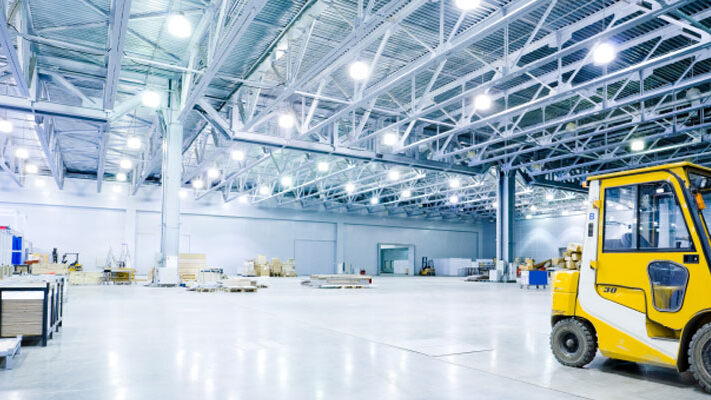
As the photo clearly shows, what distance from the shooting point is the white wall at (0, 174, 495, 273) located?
30.2 m

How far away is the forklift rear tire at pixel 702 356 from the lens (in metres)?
4.06

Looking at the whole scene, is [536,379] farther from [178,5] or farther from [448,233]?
[448,233]

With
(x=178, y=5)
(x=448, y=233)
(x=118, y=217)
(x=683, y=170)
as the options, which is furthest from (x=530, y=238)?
(x=683, y=170)

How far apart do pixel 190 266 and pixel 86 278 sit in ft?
20.2

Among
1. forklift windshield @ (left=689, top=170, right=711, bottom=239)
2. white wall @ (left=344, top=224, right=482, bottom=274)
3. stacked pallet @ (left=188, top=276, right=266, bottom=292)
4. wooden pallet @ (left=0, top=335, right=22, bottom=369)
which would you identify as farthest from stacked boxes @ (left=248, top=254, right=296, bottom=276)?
forklift windshield @ (left=689, top=170, right=711, bottom=239)

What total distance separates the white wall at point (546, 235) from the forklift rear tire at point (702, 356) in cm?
3823

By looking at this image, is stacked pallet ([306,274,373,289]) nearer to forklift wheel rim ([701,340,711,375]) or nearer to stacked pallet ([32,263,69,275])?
stacked pallet ([32,263,69,275])

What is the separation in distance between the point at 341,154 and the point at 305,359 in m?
14.0

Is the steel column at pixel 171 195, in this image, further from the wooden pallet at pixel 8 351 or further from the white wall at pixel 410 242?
the white wall at pixel 410 242

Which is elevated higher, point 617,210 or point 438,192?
point 438,192

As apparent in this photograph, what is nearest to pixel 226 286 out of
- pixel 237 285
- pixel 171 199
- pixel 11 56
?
pixel 237 285

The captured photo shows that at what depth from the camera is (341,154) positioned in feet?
62.5

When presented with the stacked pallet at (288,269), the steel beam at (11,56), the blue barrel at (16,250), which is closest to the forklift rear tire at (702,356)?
the steel beam at (11,56)

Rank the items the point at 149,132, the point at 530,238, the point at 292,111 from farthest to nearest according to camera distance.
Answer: the point at 530,238 → the point at 149,132 → the point at 292,111
